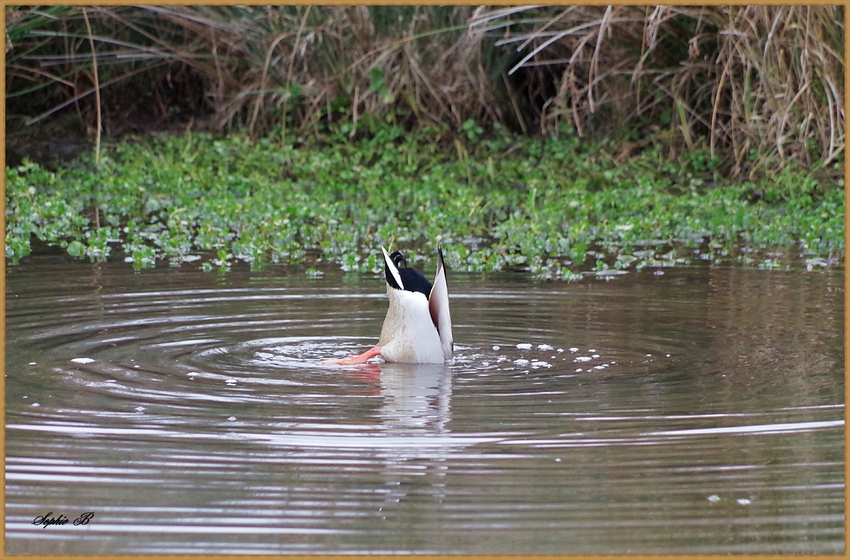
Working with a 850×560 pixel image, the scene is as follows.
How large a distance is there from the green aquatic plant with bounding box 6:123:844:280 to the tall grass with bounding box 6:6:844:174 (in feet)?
1.32

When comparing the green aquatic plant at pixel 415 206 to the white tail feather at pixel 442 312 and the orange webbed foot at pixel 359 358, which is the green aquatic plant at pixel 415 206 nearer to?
the white tail feather at pixel 442 312

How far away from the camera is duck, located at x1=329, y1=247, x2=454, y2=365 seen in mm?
6137

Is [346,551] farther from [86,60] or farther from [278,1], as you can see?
[86,60]

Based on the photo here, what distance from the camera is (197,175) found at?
505 inches

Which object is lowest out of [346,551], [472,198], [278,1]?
[346,551]

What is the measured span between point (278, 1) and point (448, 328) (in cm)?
296

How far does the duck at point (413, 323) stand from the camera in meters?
6.14

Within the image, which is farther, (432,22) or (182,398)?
(432,22)

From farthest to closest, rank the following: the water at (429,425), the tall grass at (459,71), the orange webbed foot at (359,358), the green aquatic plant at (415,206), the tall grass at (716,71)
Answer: the tall grass at (459,71) < the tall grass at (716,71) < the green aquatic plant at (415,206) < the orange webbed foot at (359,358) < the water at (429,425)

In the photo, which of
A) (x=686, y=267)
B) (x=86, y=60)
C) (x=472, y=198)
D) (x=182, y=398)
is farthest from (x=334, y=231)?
(x=86, y=60)
